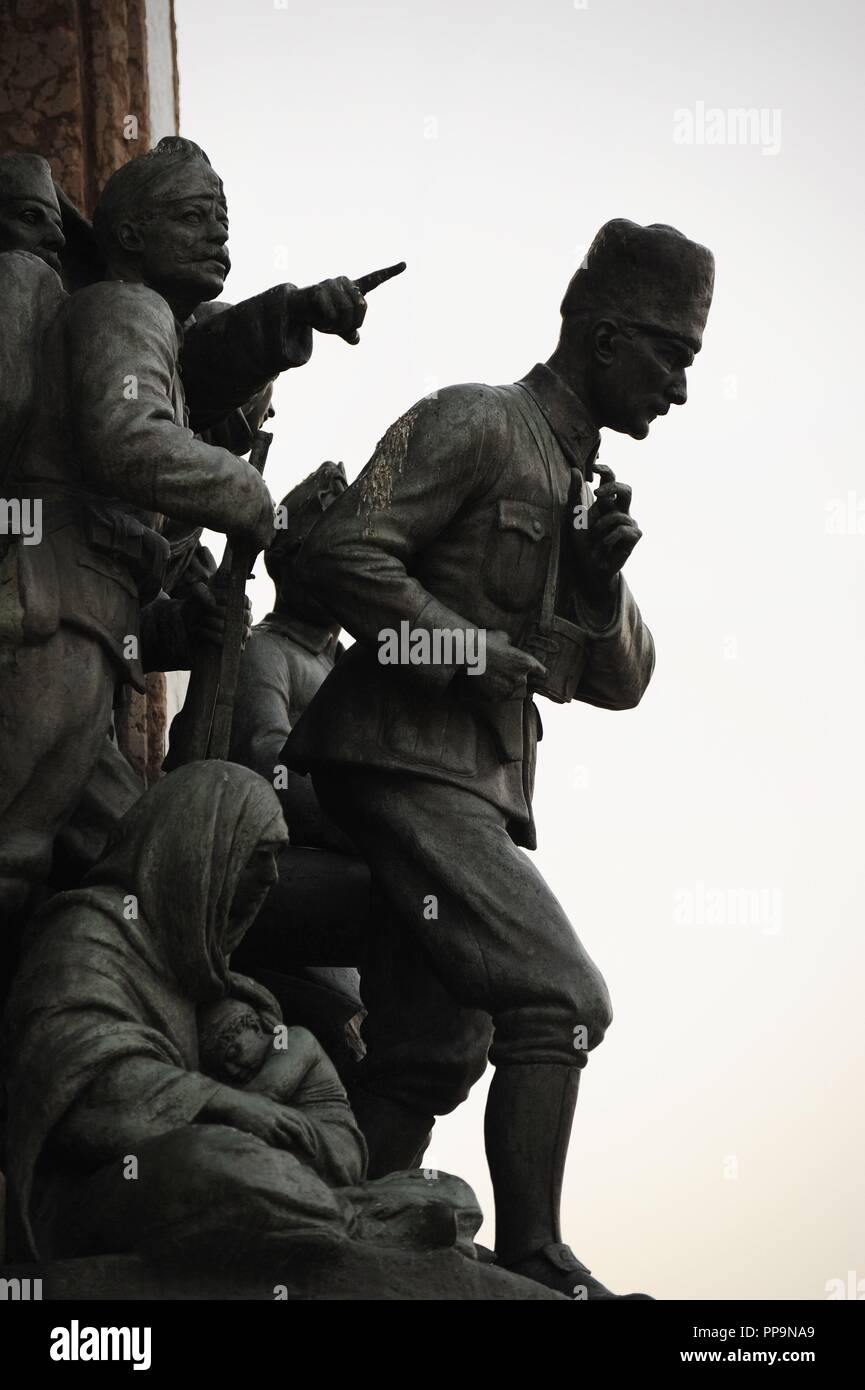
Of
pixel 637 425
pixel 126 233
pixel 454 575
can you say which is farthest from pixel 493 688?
pixel 126 233

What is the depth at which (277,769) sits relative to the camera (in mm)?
9500

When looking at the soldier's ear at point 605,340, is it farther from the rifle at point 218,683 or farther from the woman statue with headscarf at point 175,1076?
the woman statue with headscarf at point 175,1076

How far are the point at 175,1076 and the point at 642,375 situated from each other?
248cm

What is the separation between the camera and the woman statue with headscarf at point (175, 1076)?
24.7ft

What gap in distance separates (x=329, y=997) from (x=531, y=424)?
1.85 meters

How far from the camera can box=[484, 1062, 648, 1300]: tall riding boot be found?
8.33m

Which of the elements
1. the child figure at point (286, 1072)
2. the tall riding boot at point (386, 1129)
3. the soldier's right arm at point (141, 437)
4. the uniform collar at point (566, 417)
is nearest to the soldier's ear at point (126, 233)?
the soldier's right arm at point (141, 437)

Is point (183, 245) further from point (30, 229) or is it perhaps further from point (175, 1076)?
point (175, 1076)

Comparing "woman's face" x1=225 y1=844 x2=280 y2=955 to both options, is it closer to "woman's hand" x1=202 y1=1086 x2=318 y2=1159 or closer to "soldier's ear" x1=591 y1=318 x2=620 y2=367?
"woman's hand" x1=202 y1=1086 x2=318 y2=1159

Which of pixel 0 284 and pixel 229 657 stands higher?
pixel 0 284

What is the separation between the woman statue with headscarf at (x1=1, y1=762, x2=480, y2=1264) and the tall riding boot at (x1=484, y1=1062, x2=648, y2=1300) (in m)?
0.40
